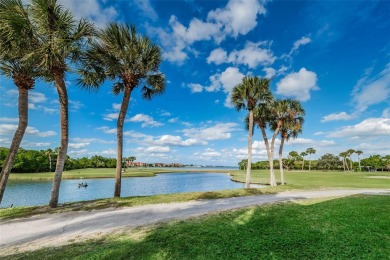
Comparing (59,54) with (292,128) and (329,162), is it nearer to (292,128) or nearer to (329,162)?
(292,128)

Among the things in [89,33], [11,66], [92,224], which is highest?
[89,33]

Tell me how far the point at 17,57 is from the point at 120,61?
548 cm

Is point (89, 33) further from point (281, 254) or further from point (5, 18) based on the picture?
point (281, 254)

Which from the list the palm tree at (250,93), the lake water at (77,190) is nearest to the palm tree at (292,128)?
the palm tree at (250,93)

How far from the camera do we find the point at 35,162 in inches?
3376

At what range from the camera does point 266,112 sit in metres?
27.5

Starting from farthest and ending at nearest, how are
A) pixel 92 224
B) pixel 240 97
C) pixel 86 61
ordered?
pixel 240 97, pixel 86 61, pixel 92 224

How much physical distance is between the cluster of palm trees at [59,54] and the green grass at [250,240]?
7528 millimetres

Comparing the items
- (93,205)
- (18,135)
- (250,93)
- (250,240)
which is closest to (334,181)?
(250,93)

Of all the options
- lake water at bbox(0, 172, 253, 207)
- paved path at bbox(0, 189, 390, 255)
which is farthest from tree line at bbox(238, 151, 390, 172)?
paved path at bbox(0, 189, 390, 255)

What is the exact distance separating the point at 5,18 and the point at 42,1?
67.6 inches

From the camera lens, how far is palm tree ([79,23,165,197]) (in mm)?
14125

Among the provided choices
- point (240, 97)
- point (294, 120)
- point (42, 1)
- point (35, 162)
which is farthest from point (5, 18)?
point (35, 162)

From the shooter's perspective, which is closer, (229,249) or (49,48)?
(229,249)
